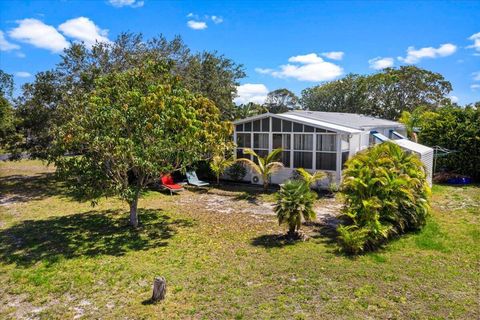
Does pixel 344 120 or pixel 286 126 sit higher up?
pixel 344 120

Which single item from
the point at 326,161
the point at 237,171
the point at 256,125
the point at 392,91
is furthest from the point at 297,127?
the point at 392,91

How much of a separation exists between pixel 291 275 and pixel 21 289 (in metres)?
5.68

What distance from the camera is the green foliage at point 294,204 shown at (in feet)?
31.7

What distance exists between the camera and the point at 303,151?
17.5m

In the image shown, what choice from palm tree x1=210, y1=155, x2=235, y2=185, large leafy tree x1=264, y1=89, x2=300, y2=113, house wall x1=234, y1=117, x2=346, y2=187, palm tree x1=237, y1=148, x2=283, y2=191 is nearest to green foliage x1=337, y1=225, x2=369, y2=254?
house wall x1=234, y1=117, x2=346, y2=187

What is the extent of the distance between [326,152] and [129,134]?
9.94 m

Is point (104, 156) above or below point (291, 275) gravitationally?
above

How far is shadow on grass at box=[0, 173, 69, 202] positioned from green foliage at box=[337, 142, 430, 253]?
44.7 feet

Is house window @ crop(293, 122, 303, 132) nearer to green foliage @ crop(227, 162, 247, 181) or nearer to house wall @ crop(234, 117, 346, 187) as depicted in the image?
house wall @ crop(234, 117, 346, 187)

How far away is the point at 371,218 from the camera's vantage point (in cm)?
934

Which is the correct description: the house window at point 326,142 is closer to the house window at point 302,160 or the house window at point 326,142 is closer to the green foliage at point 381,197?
the house window at point 302,160

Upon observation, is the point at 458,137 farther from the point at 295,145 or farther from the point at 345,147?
the point at 295,145

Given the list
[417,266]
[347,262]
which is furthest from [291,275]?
[417,266]

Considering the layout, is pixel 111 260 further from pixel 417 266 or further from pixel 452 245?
pixel 452 245
